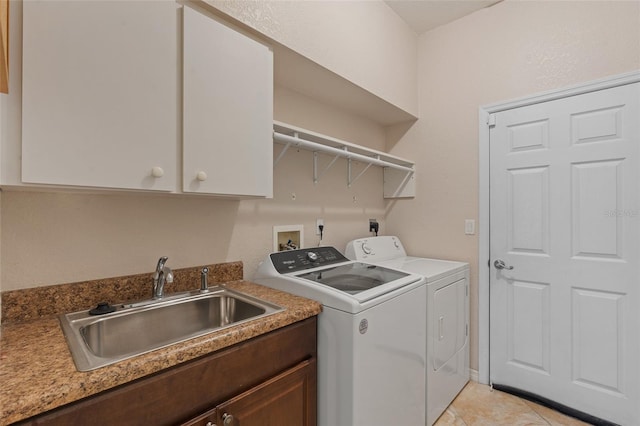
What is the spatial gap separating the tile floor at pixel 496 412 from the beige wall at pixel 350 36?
217cm

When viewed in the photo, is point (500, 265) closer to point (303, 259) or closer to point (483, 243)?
point (483, 243)

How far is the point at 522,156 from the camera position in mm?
2096

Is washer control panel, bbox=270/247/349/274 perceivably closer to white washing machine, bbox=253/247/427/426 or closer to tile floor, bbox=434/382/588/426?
white washing machine, bbox=253/247/427/426

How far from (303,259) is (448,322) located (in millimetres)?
1037

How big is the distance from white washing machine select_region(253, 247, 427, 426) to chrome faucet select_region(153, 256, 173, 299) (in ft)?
1.65

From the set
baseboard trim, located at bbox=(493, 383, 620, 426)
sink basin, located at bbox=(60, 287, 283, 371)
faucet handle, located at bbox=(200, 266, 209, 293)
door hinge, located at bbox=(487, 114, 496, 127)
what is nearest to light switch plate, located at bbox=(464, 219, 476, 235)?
door hinge, located at bbox=(487, 114, 496, 127)

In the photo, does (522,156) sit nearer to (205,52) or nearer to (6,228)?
(205,52)

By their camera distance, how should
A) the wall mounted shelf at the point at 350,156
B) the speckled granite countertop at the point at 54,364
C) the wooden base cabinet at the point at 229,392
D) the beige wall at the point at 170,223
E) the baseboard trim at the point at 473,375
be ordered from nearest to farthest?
the speckled granite countertop at the point at 54,364 < the wooden base cabinet at the point at 229,392 < the beige wall at the point at 170,223 < the wall mounted shelf at the point at 350,156 < the baseboard trim at the point at 473,375

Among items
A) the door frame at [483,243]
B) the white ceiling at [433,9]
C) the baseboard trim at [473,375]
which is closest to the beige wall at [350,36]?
the white ceiling at [433,9]

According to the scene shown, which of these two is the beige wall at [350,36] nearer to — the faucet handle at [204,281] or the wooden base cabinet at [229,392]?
the faucet handle at [204,281]

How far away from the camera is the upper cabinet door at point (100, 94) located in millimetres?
840

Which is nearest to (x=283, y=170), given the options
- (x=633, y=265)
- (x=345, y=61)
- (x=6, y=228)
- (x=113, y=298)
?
(x=345, y=61)

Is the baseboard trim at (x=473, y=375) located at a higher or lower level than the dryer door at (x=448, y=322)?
lower

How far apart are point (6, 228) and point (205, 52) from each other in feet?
3.16
